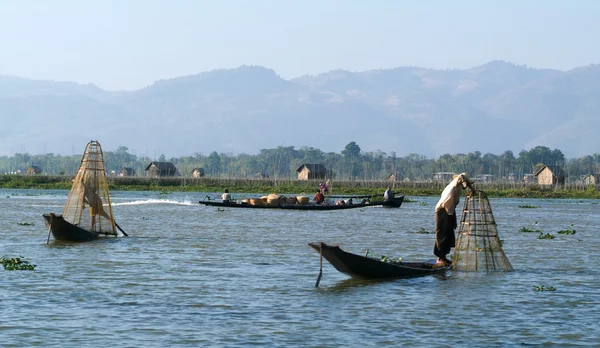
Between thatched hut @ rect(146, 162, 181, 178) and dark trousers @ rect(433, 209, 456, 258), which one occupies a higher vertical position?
thatched hut @ rect(146, 162, 181, 178)

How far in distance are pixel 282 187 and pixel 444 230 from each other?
3558 inches

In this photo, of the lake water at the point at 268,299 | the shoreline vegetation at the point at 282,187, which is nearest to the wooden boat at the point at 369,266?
the lake water at the point at 268,299

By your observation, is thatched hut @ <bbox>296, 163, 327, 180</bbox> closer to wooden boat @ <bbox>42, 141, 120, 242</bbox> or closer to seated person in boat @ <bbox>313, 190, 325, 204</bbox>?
seated person in boat @ <bbox>313, 190, 325, 204</bbox>

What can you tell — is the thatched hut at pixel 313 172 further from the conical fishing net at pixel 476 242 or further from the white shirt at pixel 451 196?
the white shirt at pixel 451 196

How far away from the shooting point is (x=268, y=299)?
1900 centimetres

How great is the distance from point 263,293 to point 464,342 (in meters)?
5.67

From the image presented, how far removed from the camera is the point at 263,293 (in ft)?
64.9

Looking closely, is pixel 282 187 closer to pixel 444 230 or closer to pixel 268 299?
pixel 444 230

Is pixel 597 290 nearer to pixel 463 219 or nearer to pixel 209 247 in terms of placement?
pixel 463 219

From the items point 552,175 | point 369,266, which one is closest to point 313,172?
point 552,175

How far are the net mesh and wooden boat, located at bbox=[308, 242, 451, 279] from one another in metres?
12.5

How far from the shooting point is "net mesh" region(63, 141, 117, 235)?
30.8 metres

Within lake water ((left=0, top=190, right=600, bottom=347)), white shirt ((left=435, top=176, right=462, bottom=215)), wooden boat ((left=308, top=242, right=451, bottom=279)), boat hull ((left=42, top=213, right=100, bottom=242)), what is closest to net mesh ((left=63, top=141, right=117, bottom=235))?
boat hull ((left=42, top=213, right=100, bottom=242))

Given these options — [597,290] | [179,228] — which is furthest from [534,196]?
[597,290]
